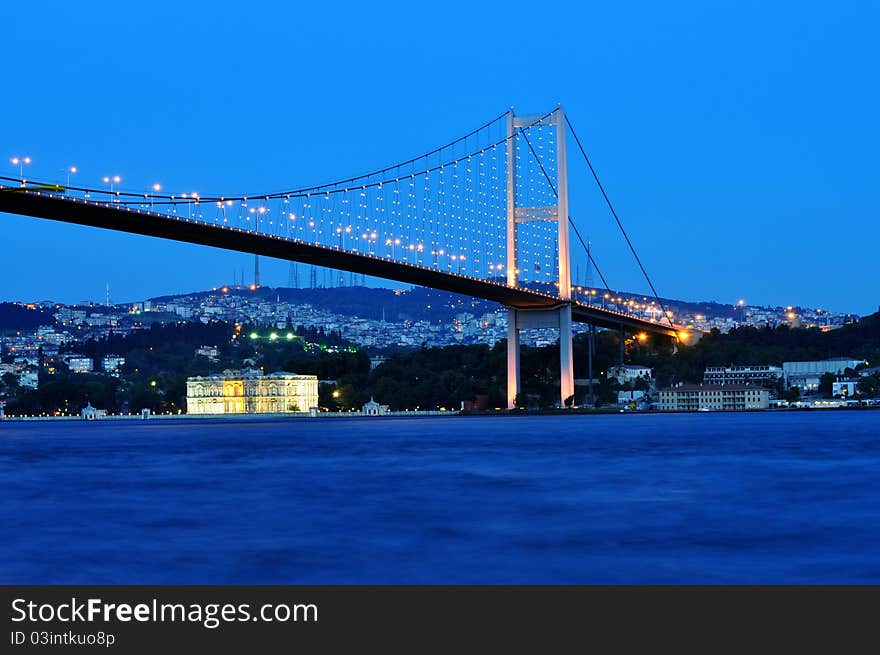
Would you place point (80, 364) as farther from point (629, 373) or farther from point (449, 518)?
point (449, 518)

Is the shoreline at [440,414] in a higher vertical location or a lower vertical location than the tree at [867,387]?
lower

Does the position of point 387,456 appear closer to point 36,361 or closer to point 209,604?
point 209,604

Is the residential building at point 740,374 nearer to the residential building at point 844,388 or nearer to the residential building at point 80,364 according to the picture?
the residential building at point 844,388

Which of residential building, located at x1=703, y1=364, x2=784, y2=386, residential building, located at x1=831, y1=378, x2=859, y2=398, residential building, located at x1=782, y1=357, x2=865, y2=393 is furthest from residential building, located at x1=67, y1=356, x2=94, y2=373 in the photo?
residential building, located at x1=831, y1=378, x2=859, y2=398

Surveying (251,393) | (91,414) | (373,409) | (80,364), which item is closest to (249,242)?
(373,409)

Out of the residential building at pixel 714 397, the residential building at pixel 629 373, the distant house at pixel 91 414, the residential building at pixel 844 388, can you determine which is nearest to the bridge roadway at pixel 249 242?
the residential building at pixel 629 373
